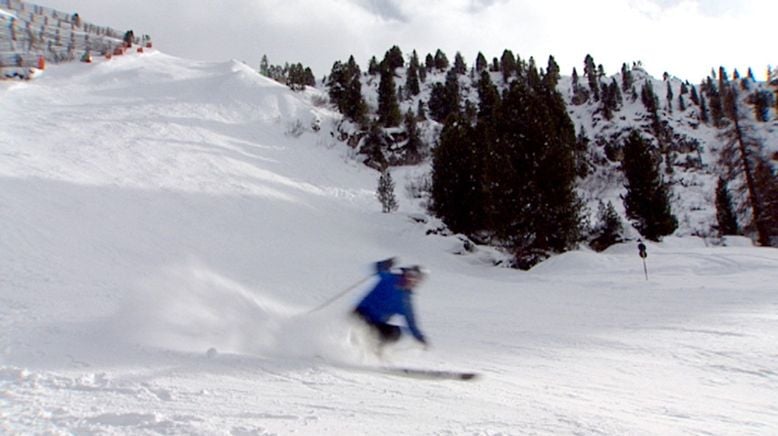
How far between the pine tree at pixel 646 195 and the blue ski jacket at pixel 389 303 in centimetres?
2845

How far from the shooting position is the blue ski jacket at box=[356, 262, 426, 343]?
6.71 m

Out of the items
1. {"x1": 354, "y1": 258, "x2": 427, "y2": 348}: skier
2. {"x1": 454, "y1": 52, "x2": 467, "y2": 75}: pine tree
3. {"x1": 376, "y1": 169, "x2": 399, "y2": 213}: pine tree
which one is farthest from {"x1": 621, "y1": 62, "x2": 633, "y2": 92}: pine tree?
{"x1": 354, "y1": 258, "x2": 427, "y2": 348}: skier

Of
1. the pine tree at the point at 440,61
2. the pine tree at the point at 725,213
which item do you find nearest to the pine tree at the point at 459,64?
the pine tree at the point at 440,61

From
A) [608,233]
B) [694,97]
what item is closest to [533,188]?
[608,233]

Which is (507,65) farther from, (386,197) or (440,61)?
(386,197)

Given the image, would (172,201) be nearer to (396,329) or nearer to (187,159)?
(187,159)

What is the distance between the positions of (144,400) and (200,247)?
12.1m

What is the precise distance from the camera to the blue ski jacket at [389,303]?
6711 millimetres

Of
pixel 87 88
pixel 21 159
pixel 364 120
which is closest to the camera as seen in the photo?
pixel 21 159

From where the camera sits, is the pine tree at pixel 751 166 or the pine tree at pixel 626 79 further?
the pine tree at pixel 626 79

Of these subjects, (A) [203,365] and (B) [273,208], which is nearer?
(A) [203,365]

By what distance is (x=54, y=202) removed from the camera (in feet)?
48.9

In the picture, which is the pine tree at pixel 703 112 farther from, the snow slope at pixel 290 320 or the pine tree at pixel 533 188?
the pine tree at pixel 533 188

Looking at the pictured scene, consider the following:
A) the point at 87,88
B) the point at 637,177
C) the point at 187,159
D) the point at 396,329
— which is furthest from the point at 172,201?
the point at 637,177
